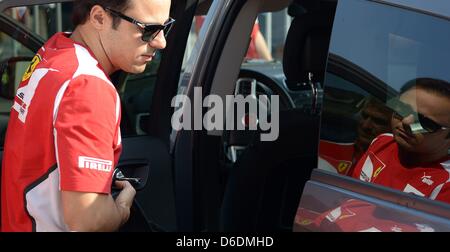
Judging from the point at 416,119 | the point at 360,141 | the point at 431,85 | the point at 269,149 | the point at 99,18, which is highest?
the point at 99,18

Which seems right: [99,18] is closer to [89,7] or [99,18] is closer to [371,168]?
[89,7]

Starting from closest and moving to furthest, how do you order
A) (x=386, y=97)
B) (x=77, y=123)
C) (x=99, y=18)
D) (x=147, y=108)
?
(x=77, y=123), (x=99, y=18), (x=386, y=97), (x=147, y=108)

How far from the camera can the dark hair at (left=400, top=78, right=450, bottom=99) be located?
186 centimetres

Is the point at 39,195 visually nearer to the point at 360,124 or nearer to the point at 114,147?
the point at 114,147

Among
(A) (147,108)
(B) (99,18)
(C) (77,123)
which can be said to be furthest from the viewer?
(A) (147,108)

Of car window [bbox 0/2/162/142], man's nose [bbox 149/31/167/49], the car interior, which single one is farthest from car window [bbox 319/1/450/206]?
car window [bbox 0/2/162/142]

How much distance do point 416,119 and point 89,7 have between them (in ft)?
2.92

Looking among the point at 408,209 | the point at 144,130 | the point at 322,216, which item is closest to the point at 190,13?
the point at 144,130

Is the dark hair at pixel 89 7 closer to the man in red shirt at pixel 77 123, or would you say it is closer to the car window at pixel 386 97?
the man in red shirt at pixel 77 123

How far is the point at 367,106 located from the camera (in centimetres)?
208

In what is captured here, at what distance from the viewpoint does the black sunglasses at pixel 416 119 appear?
75.5 inches

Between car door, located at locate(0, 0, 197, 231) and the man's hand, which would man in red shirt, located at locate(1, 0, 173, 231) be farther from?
car door, located at locate(0, 0, 197, 231)

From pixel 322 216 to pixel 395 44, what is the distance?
50 centimetres

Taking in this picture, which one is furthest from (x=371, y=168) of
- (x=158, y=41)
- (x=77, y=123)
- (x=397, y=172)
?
(x=77, y=123)
